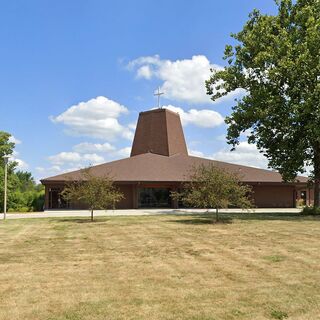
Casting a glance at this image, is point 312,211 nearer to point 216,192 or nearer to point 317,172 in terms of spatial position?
point 317,172

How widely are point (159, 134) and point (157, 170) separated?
1033cm

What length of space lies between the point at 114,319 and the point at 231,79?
24.3 metres

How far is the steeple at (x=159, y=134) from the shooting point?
4888 centimetres

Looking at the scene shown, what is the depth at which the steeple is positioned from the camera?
48.9 meters

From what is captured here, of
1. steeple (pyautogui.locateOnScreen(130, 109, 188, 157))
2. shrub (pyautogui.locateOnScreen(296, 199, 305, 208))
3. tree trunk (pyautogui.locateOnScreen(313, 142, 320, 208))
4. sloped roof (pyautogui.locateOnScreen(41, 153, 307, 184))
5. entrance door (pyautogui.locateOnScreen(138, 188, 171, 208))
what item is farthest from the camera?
steeple (pyautogui.locateOnScreen(130, 109, 188, 157))

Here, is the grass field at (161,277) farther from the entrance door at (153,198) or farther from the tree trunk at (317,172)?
the entrance door at (153,198)

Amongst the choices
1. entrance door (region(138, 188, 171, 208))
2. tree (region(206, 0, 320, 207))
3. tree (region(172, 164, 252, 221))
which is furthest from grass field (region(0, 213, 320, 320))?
entrance door (region(138, 188, 171, 208))

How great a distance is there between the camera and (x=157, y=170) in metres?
40.3

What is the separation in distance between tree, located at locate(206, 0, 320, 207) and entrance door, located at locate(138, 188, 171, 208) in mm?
12857

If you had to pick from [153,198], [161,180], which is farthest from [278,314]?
[153,198]

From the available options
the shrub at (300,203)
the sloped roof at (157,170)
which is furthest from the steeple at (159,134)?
the shrub at (300,203)

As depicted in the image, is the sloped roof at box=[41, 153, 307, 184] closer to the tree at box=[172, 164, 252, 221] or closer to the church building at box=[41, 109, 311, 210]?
the church building at box=[41, 109, 311, 210]

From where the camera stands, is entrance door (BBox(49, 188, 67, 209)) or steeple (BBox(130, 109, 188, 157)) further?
steeple (BBox(130, 109, 188, 157))

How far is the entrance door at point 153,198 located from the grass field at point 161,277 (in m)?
24.4
